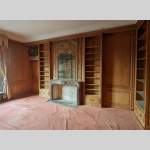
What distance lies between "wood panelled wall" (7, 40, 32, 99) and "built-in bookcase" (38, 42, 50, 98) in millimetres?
838

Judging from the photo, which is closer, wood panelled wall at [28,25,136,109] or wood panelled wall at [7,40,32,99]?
wood panelled wall at [28,25,136,109]

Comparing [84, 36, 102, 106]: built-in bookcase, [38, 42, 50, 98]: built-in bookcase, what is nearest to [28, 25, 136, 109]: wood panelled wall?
[84, 36, 102, 106]: built-in bookcase

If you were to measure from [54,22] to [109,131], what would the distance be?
3.25 m

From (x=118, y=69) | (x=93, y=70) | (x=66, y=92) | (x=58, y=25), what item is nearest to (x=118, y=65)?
(x=118, y=69)

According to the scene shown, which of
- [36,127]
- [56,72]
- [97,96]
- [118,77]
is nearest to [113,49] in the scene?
[118,77]

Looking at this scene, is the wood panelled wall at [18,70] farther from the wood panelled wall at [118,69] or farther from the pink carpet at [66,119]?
the wood panelled wall at [118,69]

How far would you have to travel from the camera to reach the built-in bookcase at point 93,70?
395 centimetres

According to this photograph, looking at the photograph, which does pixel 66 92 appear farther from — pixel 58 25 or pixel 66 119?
pixel 58 25

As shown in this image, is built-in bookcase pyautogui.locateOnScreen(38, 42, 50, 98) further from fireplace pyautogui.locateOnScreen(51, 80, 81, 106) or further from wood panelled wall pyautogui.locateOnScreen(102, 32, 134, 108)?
wood panelled wall pyautogui.locateOnScreen(102, 32, 134, 108)

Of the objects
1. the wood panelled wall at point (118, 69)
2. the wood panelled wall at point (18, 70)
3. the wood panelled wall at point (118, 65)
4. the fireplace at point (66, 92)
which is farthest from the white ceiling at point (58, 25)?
the fireplace at point (66, 92)

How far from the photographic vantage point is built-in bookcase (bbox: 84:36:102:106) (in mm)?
3951

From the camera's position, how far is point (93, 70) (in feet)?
13.5

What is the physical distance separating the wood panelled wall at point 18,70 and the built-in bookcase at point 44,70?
0.84 metres

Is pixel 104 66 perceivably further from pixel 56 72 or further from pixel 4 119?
pixel 4 119
